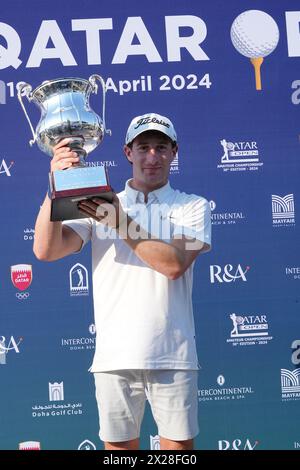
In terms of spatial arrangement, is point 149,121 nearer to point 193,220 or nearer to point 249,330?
point 193,220

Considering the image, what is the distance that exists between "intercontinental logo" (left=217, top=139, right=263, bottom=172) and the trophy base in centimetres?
154

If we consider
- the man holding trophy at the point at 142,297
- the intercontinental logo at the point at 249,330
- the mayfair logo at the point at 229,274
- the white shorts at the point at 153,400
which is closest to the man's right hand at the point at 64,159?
the man holding trophy at the point at 142,297

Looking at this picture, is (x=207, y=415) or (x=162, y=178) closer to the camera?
(x=162, y=178)

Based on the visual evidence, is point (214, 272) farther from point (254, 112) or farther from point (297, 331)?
point (254, 112)

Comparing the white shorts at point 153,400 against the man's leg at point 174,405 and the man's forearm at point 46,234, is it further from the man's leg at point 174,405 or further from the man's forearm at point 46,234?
the man's forearm at point 46,234

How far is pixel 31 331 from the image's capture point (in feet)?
10.1

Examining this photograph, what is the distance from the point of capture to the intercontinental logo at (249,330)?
312 cm

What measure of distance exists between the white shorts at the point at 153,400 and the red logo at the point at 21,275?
139 cm

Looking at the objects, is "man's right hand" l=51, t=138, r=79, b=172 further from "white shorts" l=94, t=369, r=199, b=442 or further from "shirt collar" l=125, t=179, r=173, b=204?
"white shorts" l=94, t=369, r=199, b=442

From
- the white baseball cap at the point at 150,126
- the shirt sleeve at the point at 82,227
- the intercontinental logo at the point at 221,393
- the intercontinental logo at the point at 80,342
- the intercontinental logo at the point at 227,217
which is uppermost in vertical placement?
the white baseball cap at the point at 150,126

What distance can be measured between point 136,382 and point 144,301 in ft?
0.86

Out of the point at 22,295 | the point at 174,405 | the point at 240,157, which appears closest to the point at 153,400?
the point at 174,405
